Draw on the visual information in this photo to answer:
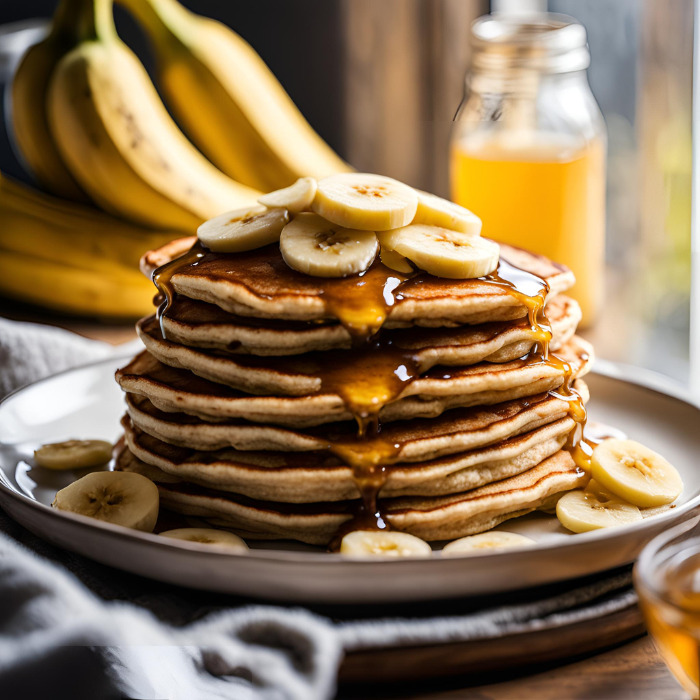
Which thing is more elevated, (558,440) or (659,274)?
(558,440)

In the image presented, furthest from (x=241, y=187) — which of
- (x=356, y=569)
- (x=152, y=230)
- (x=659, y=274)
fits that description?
(x=356, y=569)

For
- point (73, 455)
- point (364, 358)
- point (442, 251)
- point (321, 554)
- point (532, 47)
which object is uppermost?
point (532, 47)

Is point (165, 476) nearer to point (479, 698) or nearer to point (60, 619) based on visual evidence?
point (60, 619)

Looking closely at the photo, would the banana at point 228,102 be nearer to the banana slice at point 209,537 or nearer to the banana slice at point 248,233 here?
the banana slice at point 248,233

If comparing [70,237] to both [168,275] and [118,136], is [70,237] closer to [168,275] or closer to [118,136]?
[118,136]

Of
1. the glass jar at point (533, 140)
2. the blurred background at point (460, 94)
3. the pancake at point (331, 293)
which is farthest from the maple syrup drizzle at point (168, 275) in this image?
the blurred background at point (460, 94)

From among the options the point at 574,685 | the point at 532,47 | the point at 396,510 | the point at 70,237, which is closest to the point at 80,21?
the point at 70,237

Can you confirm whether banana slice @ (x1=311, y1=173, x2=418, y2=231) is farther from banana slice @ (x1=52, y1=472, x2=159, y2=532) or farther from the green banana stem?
the green banana stem
